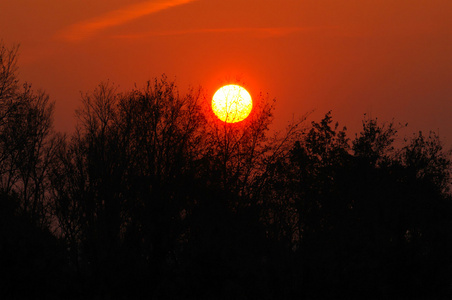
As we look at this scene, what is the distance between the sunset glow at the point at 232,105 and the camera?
50.1 meters

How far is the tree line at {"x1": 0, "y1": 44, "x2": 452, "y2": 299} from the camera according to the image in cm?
3756

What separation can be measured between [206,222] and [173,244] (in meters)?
3.11

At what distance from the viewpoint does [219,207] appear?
4144 centimetres

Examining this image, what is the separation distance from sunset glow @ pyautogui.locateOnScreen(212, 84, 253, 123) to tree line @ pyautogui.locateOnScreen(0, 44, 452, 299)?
28.4 inches

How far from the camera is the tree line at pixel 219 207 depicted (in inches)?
1479

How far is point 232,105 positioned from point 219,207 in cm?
1075

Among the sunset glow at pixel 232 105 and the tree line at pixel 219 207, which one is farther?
the sunset glow at pixel 232 105

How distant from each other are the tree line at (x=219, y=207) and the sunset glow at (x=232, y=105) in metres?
0.72

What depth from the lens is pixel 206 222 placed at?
40062mm

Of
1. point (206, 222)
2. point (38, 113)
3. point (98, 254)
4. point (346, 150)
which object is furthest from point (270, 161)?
point (38, 113)

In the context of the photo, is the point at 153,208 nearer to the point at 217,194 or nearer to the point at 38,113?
the point at 217,194

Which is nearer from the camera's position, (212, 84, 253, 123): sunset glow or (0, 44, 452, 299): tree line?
(0, 44, 452, 299): tree line

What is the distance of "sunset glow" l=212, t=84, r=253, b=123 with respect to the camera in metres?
50.1

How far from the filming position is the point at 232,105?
1977 inches
